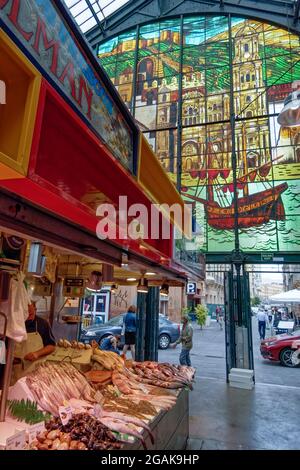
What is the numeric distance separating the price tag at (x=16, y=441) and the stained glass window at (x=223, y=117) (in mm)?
7580

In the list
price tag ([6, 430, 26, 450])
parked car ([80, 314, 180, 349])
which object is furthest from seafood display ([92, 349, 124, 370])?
parked car ([80, 314, 180, 349])

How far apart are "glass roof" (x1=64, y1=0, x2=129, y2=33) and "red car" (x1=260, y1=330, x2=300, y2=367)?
559 inches

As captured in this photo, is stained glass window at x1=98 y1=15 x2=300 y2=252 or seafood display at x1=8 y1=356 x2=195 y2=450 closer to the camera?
seafood display at x1=8 y1=356 x2=195 y2=450

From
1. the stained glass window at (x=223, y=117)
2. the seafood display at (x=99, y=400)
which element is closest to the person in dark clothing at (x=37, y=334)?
the seafood display at (x=99, y=400)

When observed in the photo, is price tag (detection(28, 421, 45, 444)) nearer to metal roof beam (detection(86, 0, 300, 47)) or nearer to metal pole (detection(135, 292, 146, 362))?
metal pole (detection(135, 292, 146, 362))

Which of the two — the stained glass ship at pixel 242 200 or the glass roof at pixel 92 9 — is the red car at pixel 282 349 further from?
the glass roof at pixel 92 9

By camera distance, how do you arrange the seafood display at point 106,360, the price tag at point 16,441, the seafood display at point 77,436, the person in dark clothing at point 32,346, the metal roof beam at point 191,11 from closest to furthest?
1. the price tag at point 16,441
2. the seafood display at point 77,436
3. the person in dark clothing at point 32,346
4. the seafood display at point 106,360
5. the metal roof beam at point 191,11

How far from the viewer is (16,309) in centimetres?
247

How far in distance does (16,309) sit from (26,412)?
84 cm

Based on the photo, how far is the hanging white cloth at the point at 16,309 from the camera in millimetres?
2396

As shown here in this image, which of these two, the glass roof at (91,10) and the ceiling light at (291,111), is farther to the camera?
the glass roof at (91,10)

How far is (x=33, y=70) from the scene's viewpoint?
62.2 inches

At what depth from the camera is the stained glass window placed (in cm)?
898
